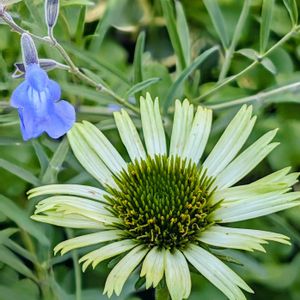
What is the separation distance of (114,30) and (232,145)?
0.35m

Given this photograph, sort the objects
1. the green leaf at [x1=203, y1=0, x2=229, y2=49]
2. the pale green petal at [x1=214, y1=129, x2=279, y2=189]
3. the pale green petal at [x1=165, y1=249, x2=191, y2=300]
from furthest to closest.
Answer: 1. the green leaf at [x1=203, y1=0, x2=229, y2=49]
2. the pale green petal at [x1=214, y1=129, x2=279, y2=189]
3. the pale green petal at [x1=165, y1=249, x2=191, y2=300]

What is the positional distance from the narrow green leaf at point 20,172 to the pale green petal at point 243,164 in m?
0.17

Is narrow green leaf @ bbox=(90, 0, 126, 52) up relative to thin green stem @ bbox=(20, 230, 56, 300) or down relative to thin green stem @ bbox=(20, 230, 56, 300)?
up

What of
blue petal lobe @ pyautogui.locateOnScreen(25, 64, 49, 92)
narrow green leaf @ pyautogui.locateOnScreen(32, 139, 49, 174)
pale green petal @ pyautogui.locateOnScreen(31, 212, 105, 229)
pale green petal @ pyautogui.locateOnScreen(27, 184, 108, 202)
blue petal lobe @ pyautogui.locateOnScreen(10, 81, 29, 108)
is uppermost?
blue petal lobe @ pyautogui.locateOnScreen(25, 64, 49, 92)

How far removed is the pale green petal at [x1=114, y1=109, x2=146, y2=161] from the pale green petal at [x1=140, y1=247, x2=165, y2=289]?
11 centimetres

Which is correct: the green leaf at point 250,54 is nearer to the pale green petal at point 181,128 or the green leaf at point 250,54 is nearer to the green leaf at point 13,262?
the pale green petal at point 181,128

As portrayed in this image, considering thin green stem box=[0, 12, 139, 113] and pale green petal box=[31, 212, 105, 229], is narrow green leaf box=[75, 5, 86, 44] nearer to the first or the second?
thin green stem box=[0, 12, 139, 113]

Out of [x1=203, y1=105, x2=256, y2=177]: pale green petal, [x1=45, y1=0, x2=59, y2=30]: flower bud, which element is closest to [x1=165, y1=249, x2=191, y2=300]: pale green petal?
[x1=203, y1=105, x2=256, y2=177]: pale green petal

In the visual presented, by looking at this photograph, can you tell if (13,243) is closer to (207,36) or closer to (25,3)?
(25,3)

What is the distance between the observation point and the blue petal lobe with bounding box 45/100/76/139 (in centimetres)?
66

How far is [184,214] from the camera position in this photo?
70 centimetres

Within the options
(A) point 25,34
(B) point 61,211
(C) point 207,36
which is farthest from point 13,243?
(C) point 207,36

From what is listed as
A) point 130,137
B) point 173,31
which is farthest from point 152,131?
point 173,31

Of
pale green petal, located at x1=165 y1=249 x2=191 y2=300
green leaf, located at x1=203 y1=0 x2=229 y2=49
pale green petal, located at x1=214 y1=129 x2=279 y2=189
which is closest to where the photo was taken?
pale green petal, located at x1=165 y1=249 x2=191 y2=300
